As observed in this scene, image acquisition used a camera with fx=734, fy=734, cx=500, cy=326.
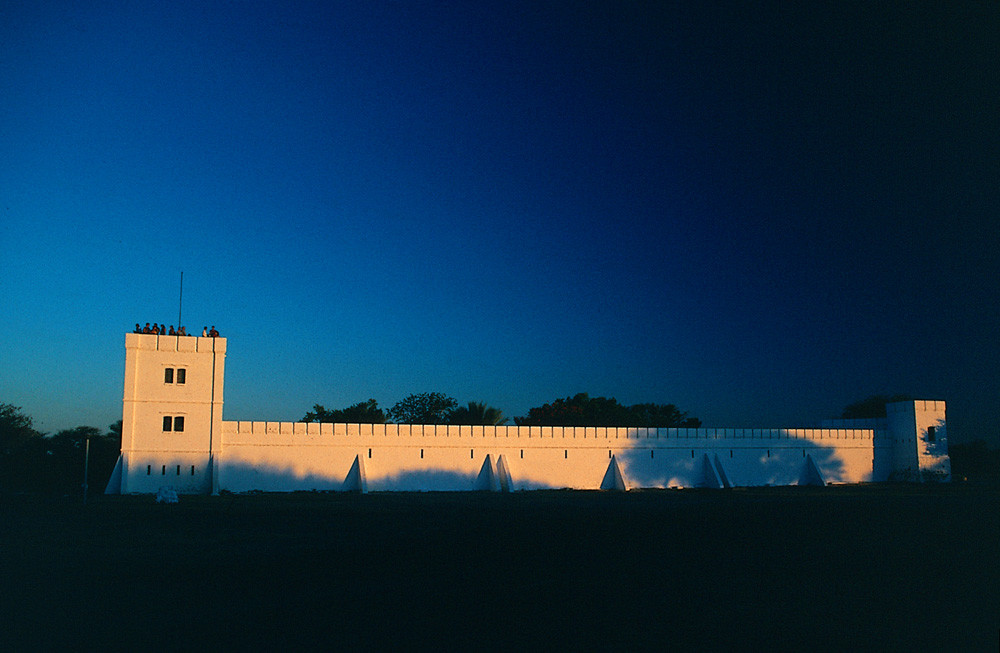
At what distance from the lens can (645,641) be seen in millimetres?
6707

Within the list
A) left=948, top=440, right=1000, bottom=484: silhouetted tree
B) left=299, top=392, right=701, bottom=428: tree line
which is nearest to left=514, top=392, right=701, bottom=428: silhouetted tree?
left=299, top=392, right=701, bottom=428: tree line

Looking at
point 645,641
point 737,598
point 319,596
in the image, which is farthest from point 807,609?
point 319,596

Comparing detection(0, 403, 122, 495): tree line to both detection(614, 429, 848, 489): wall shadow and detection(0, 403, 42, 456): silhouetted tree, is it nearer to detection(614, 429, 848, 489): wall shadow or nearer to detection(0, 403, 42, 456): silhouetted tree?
detection(0, 403, 42, 456): silhouetted tree

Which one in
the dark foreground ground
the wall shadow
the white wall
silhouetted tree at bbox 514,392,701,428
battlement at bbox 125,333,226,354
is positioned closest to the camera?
the dark foreground ground

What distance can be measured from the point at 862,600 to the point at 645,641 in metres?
3.38

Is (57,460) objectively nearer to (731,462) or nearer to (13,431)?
(13,431)

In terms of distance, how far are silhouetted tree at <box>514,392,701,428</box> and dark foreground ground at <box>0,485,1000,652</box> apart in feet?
92.1

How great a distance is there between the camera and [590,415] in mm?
48656

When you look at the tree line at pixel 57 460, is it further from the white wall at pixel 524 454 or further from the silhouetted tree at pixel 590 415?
the silhouetted tree at pixel 590 415

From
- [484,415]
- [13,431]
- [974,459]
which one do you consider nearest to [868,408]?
[974,459]

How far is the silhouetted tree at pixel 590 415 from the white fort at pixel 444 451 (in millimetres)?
10093

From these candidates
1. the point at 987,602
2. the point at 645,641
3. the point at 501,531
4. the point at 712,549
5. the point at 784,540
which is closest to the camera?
the point at 645,641

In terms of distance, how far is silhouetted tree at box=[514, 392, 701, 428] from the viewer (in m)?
46.9

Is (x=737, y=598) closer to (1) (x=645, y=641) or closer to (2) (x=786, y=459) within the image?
(1) (x=645, y=641)
